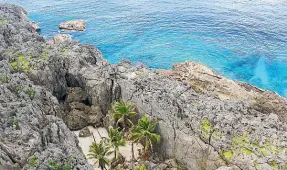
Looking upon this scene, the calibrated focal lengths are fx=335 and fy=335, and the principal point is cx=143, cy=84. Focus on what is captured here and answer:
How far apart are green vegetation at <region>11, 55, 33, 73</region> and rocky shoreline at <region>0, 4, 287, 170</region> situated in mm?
188

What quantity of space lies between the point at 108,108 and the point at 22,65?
64.2 ft

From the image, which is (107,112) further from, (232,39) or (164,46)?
(232,39)

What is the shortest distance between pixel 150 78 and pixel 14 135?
98.9 ft

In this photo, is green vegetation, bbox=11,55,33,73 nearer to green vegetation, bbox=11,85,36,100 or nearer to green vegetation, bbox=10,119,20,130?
green vegetation, bbox=11,85,36,100

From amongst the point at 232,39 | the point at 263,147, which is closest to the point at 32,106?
the point at 263,147

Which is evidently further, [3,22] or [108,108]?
[3,22]

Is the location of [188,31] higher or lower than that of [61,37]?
higher

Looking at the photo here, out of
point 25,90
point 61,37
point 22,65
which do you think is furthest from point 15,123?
point 61,37

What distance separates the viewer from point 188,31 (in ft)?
393

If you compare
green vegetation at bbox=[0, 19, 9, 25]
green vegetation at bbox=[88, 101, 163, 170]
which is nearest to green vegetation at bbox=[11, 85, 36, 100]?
green vegetation at bbox=[88, 101, 163, 170]

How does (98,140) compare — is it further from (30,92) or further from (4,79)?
(4,79)

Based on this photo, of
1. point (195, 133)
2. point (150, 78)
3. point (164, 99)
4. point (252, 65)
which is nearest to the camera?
point (195, 133)

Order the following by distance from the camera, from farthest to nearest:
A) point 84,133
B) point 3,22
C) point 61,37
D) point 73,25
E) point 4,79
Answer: point 73,25 → point 61,37 → point 3,22 → point 84,133 → point 4,79

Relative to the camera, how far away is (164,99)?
203 feet
